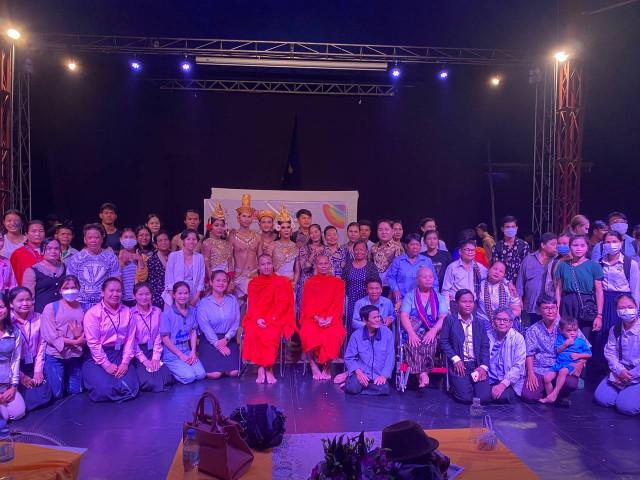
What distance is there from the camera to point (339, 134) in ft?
31.6

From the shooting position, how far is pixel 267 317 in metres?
5.38

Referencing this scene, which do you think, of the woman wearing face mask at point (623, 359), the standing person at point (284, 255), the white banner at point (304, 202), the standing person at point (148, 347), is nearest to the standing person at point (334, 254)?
the standing person at point (284, 255)

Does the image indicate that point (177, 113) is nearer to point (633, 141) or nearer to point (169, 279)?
point (169, 279)

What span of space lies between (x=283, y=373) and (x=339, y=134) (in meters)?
5.26

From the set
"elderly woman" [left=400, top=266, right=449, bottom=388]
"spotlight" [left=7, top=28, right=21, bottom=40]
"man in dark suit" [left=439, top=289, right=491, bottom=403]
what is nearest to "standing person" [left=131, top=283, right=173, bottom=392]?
"elderly woman" [left=400, top=266, right=449, bottom=388]

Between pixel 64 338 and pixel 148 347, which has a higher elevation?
pixel 64 338

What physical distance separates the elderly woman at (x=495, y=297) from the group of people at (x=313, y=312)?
0.5 inches

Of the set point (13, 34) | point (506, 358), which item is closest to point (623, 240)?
point (506, 358)

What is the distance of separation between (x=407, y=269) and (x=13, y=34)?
19.5 feet

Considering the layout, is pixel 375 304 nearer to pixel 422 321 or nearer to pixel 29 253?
pixel 422 321

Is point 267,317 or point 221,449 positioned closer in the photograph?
point 221,449

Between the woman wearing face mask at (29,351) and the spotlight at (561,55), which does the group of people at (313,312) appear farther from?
the spotlight at (561,55)

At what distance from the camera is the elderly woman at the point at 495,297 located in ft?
16.7

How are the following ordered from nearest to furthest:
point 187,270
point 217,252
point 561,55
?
point 187,270 < point 217,252 < point 561,55
